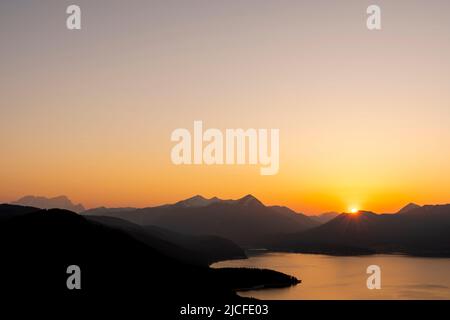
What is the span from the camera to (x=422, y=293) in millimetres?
165625

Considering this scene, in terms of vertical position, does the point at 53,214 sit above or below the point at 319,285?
above

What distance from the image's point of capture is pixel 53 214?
154 meters

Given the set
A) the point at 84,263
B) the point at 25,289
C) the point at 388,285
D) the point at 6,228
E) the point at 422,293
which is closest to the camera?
the point at 25,289

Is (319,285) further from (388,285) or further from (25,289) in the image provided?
(25,289)

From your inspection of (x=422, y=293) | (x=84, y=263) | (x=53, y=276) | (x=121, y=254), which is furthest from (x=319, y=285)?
(x=53, y=276)
